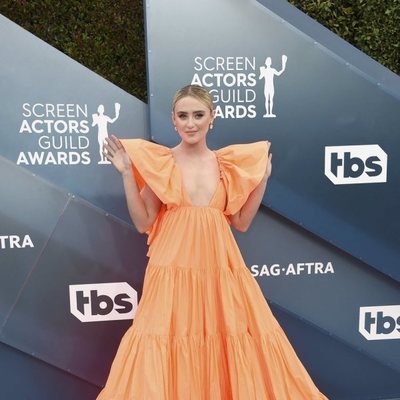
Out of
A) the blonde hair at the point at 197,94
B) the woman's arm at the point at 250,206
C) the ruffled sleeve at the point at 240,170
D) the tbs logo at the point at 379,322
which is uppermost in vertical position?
the blonde hair at the point at 197,94

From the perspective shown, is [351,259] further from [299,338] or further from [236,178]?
[236,178]

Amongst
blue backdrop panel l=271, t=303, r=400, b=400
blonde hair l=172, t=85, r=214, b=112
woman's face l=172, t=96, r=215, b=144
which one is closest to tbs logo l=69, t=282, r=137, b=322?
blue backdrop panel l=271, t=303, r=400, b=400

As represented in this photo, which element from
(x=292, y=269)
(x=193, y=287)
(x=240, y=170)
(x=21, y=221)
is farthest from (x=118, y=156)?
(x=292, y=269)

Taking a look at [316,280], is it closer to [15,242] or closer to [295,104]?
[295,104]

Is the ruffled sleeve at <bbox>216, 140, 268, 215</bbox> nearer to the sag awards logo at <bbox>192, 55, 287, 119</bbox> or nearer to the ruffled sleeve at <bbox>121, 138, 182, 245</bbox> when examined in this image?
the ruffled sleeve at <bbox>121, 138, 182, 245</bbox>

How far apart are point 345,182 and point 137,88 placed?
1303mm

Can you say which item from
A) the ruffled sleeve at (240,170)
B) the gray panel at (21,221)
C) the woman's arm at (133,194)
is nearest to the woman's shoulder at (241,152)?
the ruffled sleeve at (240,170)

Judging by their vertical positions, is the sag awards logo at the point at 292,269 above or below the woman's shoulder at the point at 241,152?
below

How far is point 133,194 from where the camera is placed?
89.0 inches

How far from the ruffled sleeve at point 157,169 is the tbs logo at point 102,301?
29.0 inches

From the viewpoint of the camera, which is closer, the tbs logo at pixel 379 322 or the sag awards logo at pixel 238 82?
the sag awards logo at pixel 238 82

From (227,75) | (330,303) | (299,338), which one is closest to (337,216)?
(330,303)

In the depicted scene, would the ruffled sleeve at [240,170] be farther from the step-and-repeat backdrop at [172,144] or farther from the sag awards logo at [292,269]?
the sag awards logo at [292,269]

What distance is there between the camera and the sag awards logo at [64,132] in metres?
2.69
